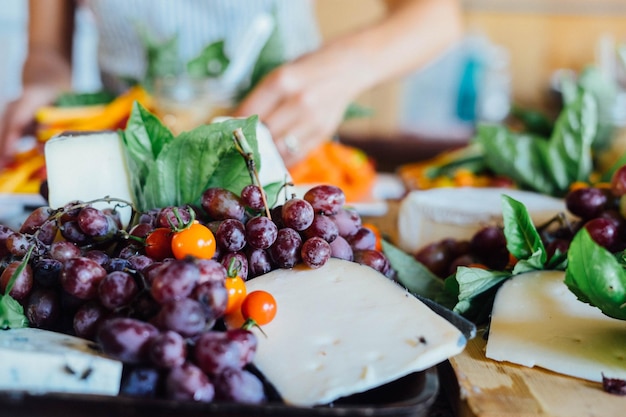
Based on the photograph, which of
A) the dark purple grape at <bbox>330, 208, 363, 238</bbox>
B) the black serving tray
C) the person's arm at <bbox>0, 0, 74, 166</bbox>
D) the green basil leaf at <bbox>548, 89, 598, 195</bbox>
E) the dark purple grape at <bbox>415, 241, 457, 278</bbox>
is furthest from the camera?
the person's arm at <bbox>0, 0, 74, 166</bbox>

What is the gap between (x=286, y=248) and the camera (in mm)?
517

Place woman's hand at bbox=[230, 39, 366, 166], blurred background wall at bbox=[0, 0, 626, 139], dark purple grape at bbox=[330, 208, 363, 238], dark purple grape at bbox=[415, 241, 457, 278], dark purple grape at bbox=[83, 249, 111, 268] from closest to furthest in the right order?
dark purple grape at bbox=[83, 249, 111, 268] → dark purple grape at bbox=[330, 208, 363, 238] → dark purple grape at bbox=[415, 241, 457, 278] → woman's hand at bbox=[230, 39, 366, 166] → blurred background wall at bbox=[0, 0, 626, 139]

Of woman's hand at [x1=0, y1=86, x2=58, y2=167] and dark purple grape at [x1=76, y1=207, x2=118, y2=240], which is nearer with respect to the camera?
dark purple grape at [x1=76, y1=207, x2=118, y2=240]

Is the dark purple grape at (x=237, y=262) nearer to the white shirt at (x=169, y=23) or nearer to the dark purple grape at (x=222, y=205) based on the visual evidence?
the dark purple grape at (x=222, y=205)

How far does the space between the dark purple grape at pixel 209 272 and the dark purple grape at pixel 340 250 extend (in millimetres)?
144

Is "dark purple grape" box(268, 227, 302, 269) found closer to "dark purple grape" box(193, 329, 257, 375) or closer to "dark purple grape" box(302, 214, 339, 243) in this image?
"dark purple grape" box(302, 214, 339, 243)

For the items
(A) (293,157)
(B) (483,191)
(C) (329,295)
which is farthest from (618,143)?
(C) (329,295)

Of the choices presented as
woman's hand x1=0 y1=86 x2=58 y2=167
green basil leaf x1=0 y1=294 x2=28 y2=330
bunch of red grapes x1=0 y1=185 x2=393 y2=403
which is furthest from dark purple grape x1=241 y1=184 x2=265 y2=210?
woman's hand x1=0 y1=86 x2=58 y2=167

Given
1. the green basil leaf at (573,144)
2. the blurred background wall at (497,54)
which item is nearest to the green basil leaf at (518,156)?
the green basil leaf at (573,144)

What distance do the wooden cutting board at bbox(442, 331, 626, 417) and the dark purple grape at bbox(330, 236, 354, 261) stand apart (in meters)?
0.13

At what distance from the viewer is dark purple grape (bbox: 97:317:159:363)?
1.30 ft

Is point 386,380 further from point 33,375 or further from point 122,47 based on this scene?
point 122,47

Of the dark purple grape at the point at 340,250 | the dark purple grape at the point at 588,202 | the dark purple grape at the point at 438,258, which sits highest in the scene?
the dark purple grape at the point at 340,250

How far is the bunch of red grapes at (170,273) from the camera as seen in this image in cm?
40
